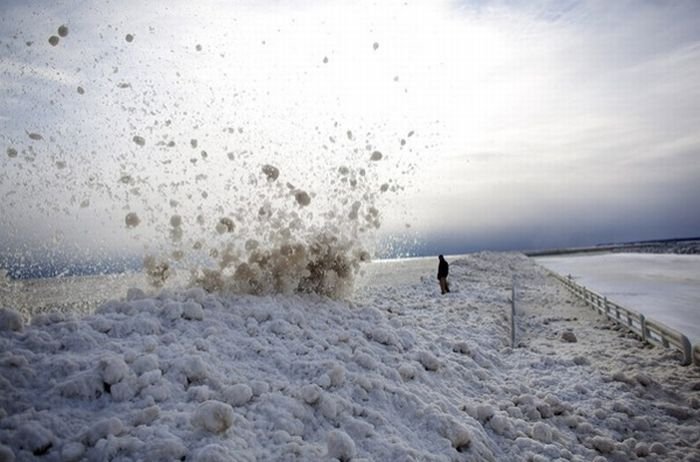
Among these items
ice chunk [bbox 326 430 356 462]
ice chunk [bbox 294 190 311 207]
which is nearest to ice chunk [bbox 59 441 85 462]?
ice chunk [bbox 326 430 356 462]

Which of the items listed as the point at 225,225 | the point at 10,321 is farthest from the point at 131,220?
the point at 10,321

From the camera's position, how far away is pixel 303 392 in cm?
489

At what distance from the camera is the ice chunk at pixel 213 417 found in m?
3.93

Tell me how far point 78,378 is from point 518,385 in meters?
6.21

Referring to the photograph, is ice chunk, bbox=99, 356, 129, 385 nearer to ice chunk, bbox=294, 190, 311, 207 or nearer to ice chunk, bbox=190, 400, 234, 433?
ice chunk, bbox=190, 400, 234, 433

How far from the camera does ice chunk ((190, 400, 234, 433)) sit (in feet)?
12.9

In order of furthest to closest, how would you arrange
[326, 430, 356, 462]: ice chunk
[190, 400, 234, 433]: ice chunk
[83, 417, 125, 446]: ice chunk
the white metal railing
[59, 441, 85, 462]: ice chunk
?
1. the white metal railing
2. [326, 430, 356, 462]: ice chunk
3. [190, 400, 234, 433]: ice chunk
4. [83, 417, 125, 446]: ice chunk
5. [59, 441, 85, 462]: ice chunk

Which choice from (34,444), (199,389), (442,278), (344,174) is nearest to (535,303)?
(442,278)

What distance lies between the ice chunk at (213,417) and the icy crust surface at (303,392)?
11mm

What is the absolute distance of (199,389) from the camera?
177 inches

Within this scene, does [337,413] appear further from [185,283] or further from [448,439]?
[185,283]

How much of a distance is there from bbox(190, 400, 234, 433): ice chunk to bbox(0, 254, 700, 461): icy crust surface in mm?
11

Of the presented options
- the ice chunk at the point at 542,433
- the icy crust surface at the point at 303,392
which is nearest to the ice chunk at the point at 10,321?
the icy crust surface at the point at 303,392

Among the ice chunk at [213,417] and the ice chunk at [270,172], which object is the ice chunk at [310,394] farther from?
the ice chunk at [270,172]
